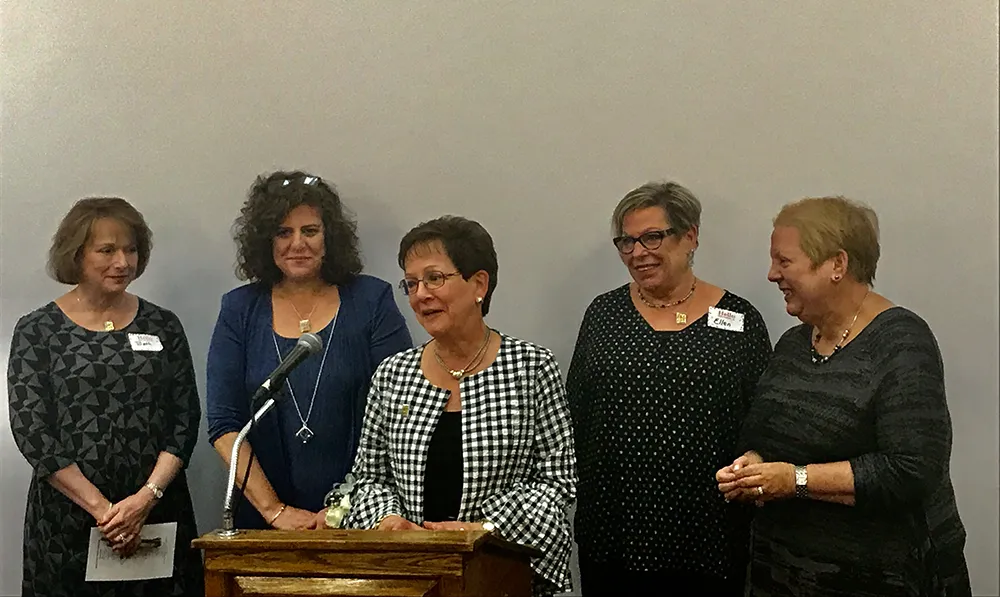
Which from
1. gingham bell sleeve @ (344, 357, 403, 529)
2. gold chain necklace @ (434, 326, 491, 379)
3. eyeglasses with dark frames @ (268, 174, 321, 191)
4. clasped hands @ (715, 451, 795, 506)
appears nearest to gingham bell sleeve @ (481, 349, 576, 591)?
gold chain necklace @ (434, 326, 491, 379)

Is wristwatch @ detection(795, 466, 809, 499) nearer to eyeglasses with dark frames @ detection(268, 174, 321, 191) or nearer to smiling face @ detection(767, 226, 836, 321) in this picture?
smiling face @ detection(767, 226, 836, 321)

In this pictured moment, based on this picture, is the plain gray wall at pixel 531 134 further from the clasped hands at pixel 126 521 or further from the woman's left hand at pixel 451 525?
the woman's left hand at pixel 451 525

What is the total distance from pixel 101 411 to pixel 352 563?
3.73 ft

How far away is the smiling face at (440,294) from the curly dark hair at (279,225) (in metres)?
0.39

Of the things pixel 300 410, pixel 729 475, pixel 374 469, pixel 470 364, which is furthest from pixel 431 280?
pixel 729 475

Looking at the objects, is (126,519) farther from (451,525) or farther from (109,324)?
(451,525)

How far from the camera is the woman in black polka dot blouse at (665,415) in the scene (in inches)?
93.4

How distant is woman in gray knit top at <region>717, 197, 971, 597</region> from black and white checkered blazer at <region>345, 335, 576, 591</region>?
397 mm

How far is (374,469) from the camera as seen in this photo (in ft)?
7.36

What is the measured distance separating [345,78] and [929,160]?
156 centimetres

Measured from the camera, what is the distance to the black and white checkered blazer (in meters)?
2.11

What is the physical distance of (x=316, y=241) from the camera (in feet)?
8.42

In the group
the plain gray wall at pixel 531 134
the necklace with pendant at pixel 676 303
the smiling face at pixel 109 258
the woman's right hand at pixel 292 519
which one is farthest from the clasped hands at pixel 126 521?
the necklace with pendant at pixel 676 303

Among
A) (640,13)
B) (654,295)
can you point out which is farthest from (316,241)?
(640,13)
